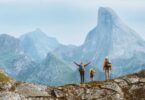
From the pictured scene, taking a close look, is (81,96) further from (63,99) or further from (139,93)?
(139,93)

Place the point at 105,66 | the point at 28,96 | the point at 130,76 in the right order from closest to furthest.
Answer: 1. the point at 28,96
2. the point at 130,76
3. the point at 105,66

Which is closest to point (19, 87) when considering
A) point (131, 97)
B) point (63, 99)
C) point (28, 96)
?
point (28, 96)

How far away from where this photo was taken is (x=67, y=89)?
35.4 meters

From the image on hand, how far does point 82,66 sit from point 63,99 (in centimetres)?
900

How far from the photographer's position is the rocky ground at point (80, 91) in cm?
3403

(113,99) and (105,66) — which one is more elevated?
(105,66)

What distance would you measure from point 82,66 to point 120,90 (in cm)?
847

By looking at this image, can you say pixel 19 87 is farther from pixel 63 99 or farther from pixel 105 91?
pixel 105 91

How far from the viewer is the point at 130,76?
36.7 metres

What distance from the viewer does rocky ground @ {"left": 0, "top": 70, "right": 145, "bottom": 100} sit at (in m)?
34.0

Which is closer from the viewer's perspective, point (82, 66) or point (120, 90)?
point (120, 90)

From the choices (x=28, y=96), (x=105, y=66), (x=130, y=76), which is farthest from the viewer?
(x=105, y=66)

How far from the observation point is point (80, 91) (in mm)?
35094

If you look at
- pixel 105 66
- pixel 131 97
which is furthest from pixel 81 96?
pixel 105 66
